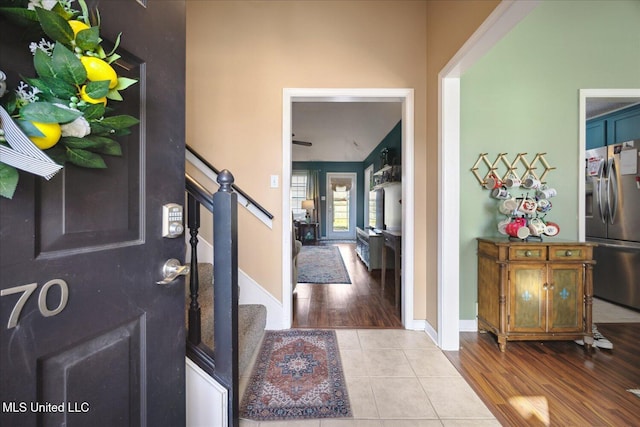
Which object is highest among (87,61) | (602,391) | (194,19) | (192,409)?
(194,19)

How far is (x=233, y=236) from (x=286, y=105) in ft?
5.84

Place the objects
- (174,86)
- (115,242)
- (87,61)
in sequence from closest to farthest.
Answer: (87,61)
(115,242)
(174,86)

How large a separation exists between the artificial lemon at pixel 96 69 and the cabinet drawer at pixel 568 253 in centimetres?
290

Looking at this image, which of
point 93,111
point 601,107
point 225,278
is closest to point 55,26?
point 93,111

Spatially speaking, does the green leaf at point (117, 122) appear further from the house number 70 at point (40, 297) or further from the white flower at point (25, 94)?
the house number 70 at point (40, 297)

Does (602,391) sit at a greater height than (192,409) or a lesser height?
lesser

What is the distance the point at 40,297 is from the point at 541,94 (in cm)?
360

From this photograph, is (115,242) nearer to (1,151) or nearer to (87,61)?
(1,151)

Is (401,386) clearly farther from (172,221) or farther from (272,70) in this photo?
(272,70)

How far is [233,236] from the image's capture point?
1.11 metres

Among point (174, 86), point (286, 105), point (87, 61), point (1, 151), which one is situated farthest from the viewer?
point (286, 105)

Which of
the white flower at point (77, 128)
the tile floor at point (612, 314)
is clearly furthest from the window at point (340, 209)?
the white flower at point (77, 128)

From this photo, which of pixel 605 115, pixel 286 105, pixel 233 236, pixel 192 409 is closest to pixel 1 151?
pixel 233 236

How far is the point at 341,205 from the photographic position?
9.52 m
